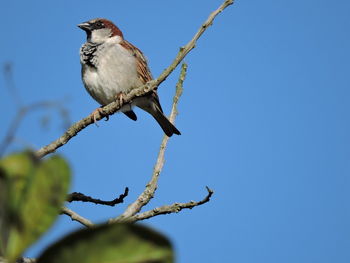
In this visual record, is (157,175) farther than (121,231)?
Yes

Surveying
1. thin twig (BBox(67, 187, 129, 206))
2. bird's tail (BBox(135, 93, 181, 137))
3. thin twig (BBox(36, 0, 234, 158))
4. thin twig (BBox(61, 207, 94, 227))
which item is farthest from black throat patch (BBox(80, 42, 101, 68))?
thin twig (BBox(61, 207, 94, 227))

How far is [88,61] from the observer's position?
5.86 metres

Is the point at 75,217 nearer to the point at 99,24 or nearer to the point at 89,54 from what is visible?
the point at 89,54

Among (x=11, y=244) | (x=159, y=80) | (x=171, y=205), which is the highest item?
(x=159, y=80)

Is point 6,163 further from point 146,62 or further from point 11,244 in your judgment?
point 146,62

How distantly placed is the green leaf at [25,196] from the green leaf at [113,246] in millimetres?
38

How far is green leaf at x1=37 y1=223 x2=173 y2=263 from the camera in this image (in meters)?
0.46

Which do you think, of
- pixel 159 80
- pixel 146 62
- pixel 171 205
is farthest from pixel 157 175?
pixel 146 62

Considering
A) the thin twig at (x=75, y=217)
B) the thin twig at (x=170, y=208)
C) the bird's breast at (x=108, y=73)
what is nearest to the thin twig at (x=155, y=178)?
the thin twig at (x=170, y=208)

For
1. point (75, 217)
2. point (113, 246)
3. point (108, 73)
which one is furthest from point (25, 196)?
point (108, 73)

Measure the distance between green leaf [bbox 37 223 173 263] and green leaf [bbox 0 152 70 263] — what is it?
0.12ft

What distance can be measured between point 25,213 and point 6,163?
53mm

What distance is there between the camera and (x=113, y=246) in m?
0.47

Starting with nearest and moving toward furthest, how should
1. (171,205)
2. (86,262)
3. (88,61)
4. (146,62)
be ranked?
(86,262) < (171,205) < (88,61) < (146,62)
